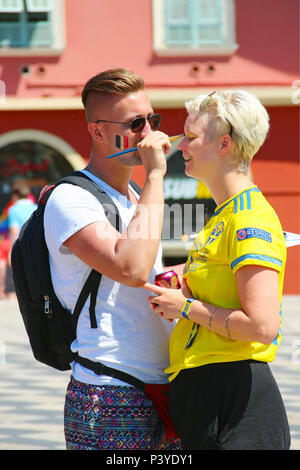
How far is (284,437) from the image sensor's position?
2244 mm

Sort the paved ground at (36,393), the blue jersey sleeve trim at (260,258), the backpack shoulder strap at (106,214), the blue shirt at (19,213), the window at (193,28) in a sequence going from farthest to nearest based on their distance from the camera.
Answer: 1. the window at (193,28)
2. the blue shirt at (19,213)
3. the paved ground at (36,393)
4. the backpack shoulder strap at (106,214)
5. the blue jersey sleeve trim at (260,258)

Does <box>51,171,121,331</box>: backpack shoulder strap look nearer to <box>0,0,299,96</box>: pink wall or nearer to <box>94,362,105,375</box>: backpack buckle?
<box>94,362,105,375</box>: backpack buckle

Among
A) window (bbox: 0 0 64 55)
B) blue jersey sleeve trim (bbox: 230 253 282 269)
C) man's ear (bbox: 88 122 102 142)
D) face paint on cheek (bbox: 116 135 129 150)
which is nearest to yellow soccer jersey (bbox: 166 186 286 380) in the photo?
blue jersey sleeve trim (bbox: 230 253 282 269)

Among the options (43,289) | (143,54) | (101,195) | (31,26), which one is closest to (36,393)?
(43,289)

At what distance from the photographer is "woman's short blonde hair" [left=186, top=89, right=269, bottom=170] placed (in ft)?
7.50

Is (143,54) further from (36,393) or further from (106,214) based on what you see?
(106,214)

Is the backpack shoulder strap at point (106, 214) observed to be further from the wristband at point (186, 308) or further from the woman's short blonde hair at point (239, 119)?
the woman's short blonde hair at point (239, 119)

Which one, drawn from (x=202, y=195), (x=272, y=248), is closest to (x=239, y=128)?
(x=272, y=248)

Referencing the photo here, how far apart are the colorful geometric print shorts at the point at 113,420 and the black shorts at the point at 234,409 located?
0.15 meters

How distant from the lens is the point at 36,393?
21.9ft

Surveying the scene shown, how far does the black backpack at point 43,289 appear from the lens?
2.42 m

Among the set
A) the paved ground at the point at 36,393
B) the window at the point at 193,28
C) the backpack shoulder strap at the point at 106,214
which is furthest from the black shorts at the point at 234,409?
the window at the point at 193,28

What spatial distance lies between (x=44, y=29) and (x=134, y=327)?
12616 millimetres

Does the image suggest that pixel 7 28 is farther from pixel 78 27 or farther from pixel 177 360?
pixel 177 360
